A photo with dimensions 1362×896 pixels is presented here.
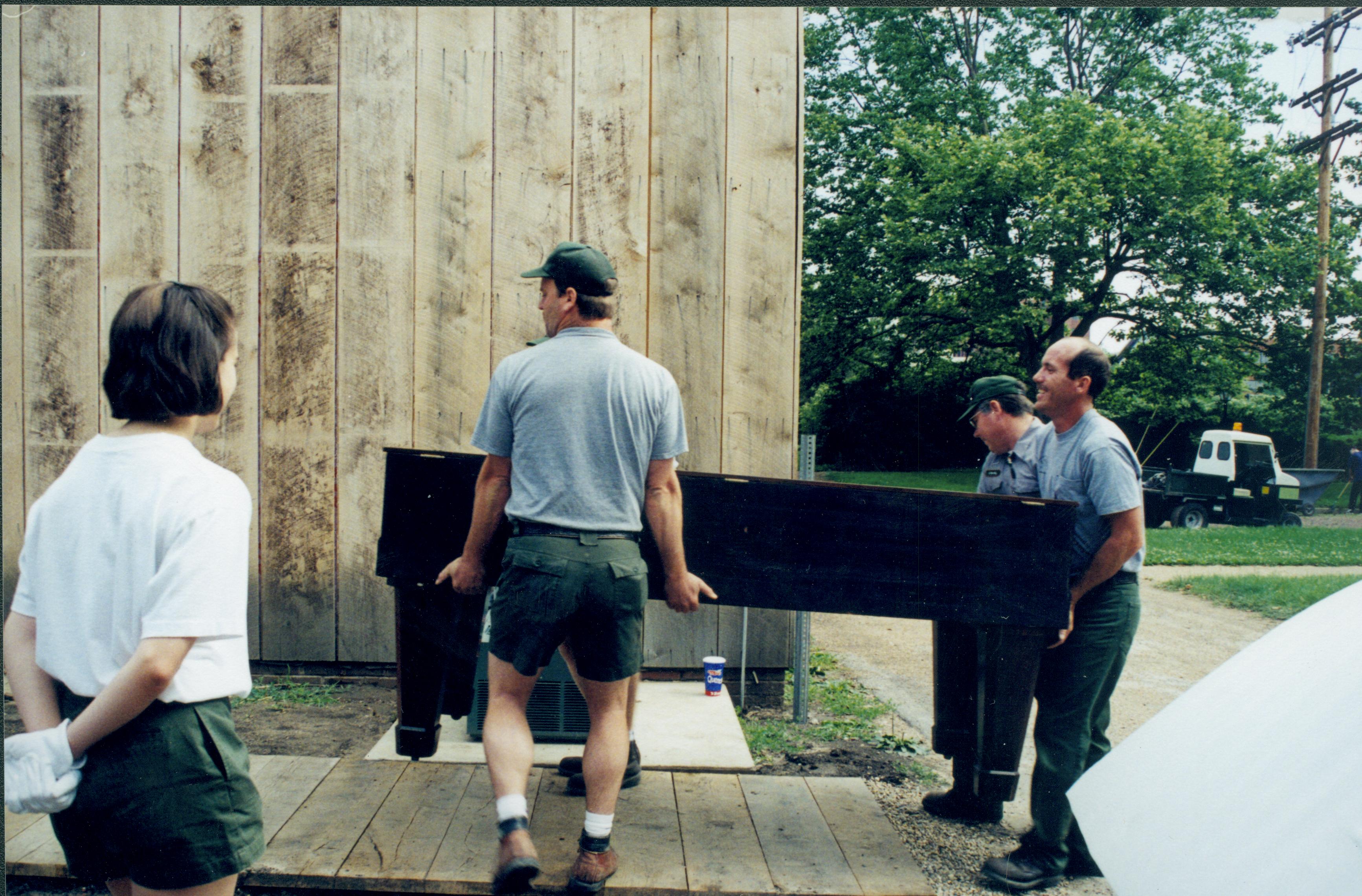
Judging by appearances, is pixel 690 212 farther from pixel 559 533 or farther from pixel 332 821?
pixel 332 821

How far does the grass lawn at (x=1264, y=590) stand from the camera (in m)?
8.28

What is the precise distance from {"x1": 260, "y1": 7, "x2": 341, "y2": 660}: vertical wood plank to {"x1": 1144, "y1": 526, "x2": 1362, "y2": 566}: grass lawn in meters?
9.48

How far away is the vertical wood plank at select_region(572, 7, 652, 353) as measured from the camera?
4.20 m

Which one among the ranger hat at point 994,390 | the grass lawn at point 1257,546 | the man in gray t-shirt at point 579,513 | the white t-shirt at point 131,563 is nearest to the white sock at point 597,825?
the man in gray t-shirt at point 579,513

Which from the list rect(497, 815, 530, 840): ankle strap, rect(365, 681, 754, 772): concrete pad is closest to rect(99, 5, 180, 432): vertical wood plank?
rect(365, 681, 754, 772): concrete pad

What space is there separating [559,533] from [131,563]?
1.19 metres

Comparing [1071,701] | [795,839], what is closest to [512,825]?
[795,839]

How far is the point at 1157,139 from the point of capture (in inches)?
823

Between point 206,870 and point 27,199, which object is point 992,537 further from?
point 27,199

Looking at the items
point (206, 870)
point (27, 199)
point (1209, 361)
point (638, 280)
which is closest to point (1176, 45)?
point (1209, 361)

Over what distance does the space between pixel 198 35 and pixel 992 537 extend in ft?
13.6

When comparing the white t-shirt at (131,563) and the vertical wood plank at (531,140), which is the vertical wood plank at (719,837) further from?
the vertical wood plank at (531,140)

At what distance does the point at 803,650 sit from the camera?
164 inches

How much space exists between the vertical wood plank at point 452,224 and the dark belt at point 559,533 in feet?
5.99
